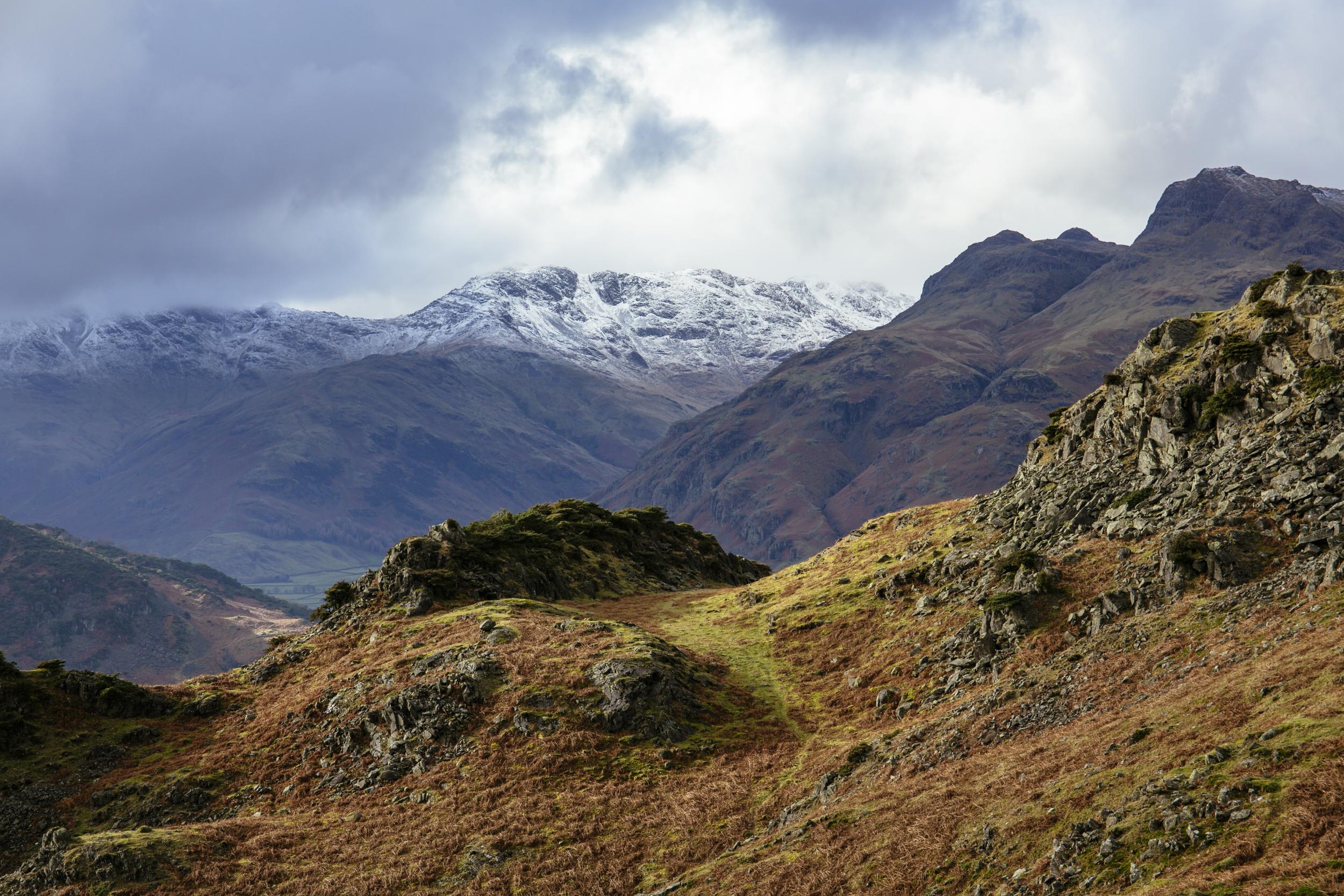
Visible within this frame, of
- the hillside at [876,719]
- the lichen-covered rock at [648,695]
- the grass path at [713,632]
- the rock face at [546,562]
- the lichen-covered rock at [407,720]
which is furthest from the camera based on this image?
the rock face at [546,562]

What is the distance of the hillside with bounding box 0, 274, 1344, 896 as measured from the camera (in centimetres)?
2309

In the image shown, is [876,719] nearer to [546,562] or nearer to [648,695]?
[648,695]

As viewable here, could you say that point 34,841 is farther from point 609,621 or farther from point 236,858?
point 609,621

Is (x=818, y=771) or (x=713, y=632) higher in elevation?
(x=713, y=632)

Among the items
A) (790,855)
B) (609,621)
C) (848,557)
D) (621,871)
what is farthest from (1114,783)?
(848,557)

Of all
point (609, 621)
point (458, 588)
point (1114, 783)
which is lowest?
point (1114, 783)

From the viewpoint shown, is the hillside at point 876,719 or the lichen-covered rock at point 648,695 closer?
the hillside at point 876,719

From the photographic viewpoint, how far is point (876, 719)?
40.0 metres

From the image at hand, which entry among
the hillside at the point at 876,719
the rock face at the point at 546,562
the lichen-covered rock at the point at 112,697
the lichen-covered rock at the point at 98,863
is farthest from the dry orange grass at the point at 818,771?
the rock face at the point at 546,562

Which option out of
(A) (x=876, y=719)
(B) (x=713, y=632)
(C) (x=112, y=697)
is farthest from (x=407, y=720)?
(B) (x=713, y=632)

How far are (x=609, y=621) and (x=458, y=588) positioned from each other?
12630 millimetres

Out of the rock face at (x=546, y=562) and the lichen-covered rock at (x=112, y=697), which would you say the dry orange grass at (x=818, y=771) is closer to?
the lichen-covered rock at (x=112, y=697)

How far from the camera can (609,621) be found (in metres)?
54.3

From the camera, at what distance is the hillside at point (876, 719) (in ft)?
75.8
